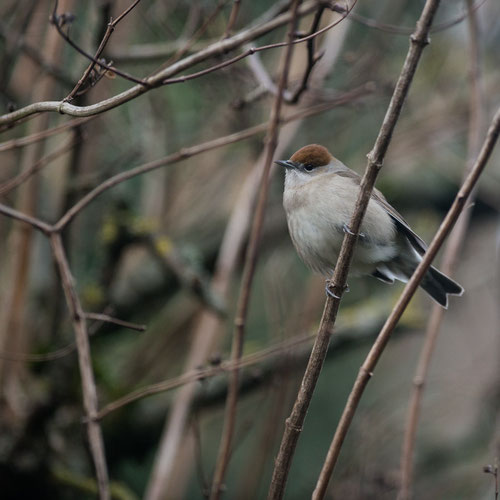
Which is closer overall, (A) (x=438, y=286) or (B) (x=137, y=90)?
(B) (x=137, y=90)

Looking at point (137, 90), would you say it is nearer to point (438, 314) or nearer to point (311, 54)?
point (311, 54)

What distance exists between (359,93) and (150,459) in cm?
287

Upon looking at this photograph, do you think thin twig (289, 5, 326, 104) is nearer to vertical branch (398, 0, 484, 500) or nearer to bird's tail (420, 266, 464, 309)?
vertical branch (398, 0, 484, 500)

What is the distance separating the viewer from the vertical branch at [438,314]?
2037mm

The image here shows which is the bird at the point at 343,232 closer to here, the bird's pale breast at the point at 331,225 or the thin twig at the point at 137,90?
the bird's pale breast at the point at 331,225

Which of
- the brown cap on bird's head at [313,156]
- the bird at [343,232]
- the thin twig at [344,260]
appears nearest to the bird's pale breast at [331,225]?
the bird at [343,232]

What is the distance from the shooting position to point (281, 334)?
3.22m

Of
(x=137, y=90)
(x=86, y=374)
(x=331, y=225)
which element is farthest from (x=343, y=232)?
(x=137, y=90)

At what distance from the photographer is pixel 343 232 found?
Result: 257cm

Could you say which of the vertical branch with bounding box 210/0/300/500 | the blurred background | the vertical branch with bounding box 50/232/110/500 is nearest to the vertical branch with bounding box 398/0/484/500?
the blurred background

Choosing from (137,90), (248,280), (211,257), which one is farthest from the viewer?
→ (211,257)

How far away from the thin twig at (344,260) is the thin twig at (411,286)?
10 centimetres

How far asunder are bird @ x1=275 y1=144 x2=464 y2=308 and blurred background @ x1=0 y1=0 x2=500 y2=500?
0.35 meters

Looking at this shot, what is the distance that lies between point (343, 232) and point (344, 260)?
96cm
